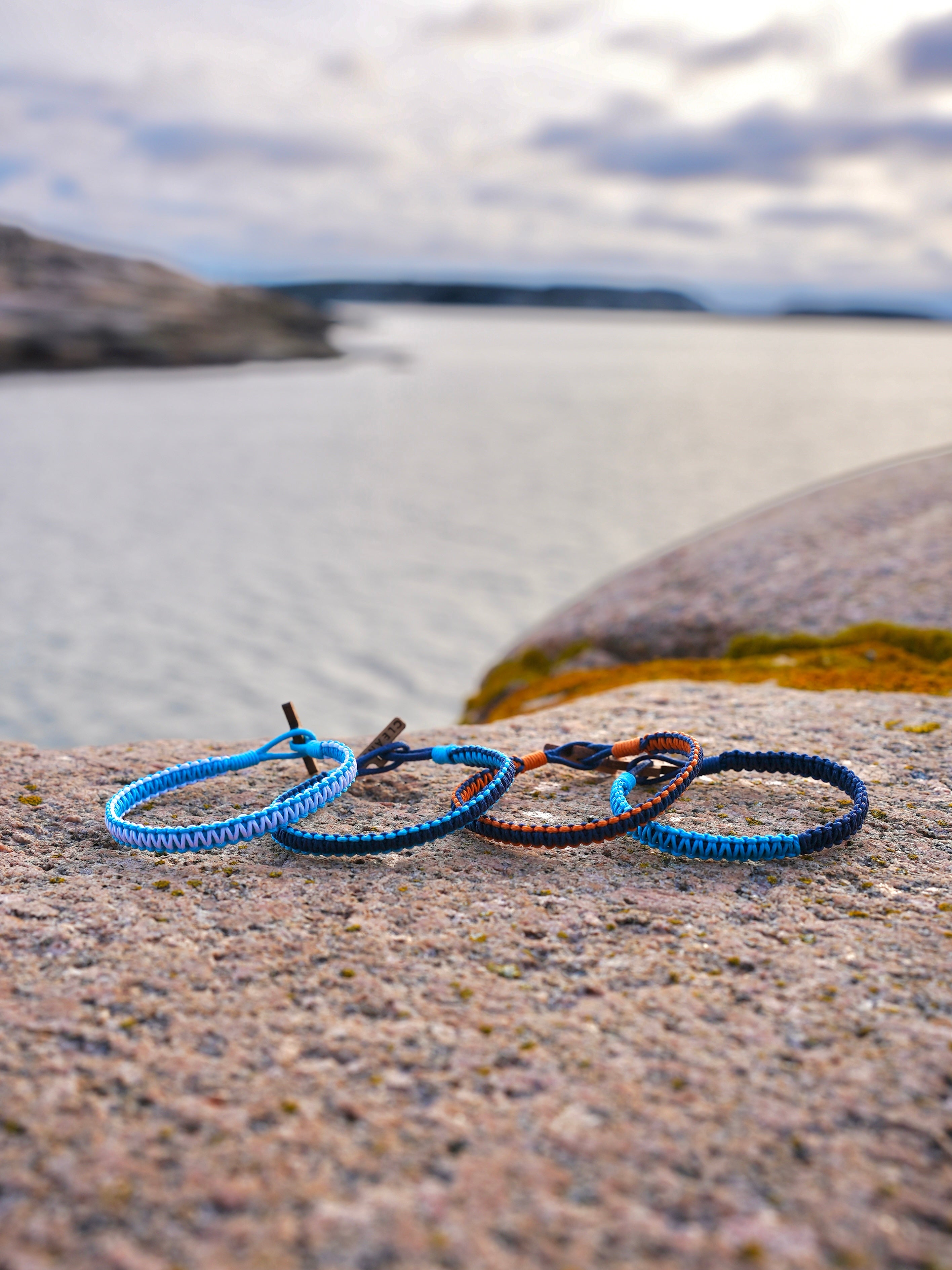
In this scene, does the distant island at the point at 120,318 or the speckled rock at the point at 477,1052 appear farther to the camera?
the distant island at the point at 120,318

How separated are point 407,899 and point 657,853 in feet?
3.53

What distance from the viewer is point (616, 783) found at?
4301mm

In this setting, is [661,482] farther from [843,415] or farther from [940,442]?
[843,415]

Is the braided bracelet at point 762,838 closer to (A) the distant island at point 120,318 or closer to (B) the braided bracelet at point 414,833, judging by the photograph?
(B) the braided bracelet at point 414,833

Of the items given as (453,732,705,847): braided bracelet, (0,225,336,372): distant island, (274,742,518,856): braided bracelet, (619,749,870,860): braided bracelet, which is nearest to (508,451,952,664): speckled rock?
(453,732,705,847): braided bracelet

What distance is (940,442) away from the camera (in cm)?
3900

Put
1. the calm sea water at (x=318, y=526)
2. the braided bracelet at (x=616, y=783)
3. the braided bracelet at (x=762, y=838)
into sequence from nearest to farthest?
the braided bracelet at (x=762, y=838), the braided bracelet at (x=616, y=783), the calm sea water at (x=318, y=526)

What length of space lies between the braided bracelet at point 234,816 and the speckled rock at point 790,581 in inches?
176

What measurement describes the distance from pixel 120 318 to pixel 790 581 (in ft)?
233

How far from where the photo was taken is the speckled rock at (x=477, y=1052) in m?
2.11

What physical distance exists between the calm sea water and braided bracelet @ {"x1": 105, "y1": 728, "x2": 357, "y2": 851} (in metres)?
7.04

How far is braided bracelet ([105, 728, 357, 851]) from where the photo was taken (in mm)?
3818

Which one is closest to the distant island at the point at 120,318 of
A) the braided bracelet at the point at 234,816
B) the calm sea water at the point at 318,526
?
the calm sea water at the point at 318,526

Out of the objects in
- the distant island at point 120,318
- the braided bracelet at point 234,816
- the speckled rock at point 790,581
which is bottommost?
the braided bracelet at point 234,816
